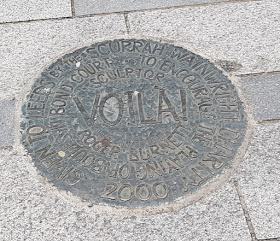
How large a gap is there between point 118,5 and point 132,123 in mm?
1257

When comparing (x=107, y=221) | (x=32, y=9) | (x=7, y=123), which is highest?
(x=32, y=9)

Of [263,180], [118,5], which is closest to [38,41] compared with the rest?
[118,5]

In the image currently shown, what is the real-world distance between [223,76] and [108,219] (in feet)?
4.10

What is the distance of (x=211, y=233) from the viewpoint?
2.10 m

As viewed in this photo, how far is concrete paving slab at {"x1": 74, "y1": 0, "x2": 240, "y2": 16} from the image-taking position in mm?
3354

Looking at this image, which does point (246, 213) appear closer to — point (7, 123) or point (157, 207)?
point (157, 207)

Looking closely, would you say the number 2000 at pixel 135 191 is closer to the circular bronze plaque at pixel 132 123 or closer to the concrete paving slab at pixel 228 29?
the circular bronze plaque at pixel 132 123

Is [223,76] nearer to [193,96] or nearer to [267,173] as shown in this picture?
[193,96]

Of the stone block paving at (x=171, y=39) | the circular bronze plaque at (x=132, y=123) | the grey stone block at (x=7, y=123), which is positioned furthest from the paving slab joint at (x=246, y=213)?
the grey stone block at (x=7, y=123)

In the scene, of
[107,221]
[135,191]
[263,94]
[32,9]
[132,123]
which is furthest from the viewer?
[32,9]

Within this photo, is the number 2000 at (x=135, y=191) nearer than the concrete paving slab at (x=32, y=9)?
Yes

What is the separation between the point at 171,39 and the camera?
3.09m

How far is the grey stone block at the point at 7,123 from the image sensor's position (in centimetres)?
253

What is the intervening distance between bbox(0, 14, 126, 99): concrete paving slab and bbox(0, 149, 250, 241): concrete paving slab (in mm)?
851
